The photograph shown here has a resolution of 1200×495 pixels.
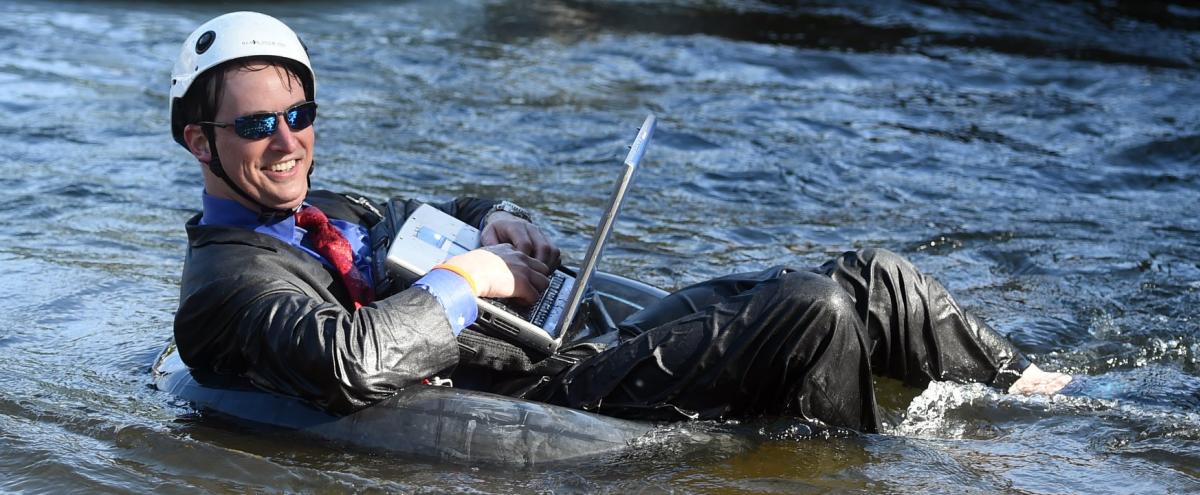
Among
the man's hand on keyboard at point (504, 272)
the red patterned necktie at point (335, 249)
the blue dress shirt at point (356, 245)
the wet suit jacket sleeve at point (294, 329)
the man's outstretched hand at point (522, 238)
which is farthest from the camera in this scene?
the man's outstretched hand at point (522, 238)

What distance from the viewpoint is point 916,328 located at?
4.33 m

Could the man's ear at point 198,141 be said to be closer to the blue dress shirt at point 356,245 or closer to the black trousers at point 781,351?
the blue dress shirt at point 356,245

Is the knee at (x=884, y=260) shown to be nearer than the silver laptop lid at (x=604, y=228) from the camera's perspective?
No

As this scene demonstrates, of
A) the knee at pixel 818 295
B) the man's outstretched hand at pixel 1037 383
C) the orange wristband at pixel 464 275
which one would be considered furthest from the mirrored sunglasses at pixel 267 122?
the man's outstretched hand at pixel 1037 383

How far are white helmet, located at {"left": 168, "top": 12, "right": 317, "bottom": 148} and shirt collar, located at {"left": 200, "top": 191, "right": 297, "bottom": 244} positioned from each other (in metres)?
0.26

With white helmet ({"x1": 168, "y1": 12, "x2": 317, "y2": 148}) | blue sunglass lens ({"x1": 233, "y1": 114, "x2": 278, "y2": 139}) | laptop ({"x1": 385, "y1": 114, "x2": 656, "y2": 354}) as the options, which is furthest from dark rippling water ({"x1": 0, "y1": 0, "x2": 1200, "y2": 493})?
white helmet ({"x1": 168, "y1": 12, "x2": 317, "y2": 148})

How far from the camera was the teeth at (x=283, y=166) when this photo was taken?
159 inches

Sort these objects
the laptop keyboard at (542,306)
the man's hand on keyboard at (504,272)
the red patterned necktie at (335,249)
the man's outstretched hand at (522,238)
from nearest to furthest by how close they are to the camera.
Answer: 1. the man's hand on keyboard at (504,272)
2. the laptop keyboard at (542,306)
3. the red patterned necktie at (335,249)
4. the man's outstretched hand at (522,238)

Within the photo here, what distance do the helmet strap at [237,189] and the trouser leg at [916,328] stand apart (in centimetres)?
173

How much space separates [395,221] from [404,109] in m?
5.84

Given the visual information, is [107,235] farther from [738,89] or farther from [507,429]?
[738,89]

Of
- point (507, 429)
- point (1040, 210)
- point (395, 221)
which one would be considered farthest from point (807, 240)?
point (507, 429)

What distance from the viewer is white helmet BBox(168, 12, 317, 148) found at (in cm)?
388

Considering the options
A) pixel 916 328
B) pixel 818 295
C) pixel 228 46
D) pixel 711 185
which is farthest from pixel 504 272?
pixel 711 185
